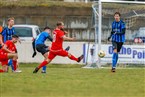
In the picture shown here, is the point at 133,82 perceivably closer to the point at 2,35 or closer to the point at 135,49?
the point at 2,35

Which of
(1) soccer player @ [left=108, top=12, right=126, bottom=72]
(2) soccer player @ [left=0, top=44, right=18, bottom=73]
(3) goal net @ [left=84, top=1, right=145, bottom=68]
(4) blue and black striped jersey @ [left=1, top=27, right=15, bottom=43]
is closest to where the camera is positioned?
(2) soccer player @ [left=0, top=44, right=18, bottom=73]

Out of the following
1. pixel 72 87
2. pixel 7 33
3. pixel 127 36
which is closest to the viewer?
pixel 72 87

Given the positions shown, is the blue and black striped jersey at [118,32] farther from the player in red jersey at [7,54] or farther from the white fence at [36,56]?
the white fence at [36,56]

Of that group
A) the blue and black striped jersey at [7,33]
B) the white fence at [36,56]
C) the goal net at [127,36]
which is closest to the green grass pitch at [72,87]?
the blue and black striped jersey at [7,33]

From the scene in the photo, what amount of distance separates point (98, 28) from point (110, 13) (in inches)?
66.1

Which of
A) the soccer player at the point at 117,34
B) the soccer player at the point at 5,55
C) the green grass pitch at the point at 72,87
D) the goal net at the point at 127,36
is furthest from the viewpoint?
the goal net at the point at 127,36

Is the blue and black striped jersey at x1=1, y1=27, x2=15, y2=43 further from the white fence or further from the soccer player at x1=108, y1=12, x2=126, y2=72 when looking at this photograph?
the white fence

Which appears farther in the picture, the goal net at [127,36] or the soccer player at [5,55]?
the goal net at [127,36]

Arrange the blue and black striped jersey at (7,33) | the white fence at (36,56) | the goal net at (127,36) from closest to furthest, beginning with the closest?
the blue and black striped jersey at (7,33), the goal net at (127,36), the white fence at (36,56)

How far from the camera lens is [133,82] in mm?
14672

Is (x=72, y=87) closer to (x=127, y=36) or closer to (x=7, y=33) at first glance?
(x=7, y=33)

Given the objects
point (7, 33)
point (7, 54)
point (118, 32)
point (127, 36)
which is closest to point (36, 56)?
point (127, 36)

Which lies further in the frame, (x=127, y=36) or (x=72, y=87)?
(x=127, y=36)

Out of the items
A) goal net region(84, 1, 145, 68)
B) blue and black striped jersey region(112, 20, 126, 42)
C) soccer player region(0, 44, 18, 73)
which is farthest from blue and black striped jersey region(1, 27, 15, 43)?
goal net region(84, 1, 145, 68)
